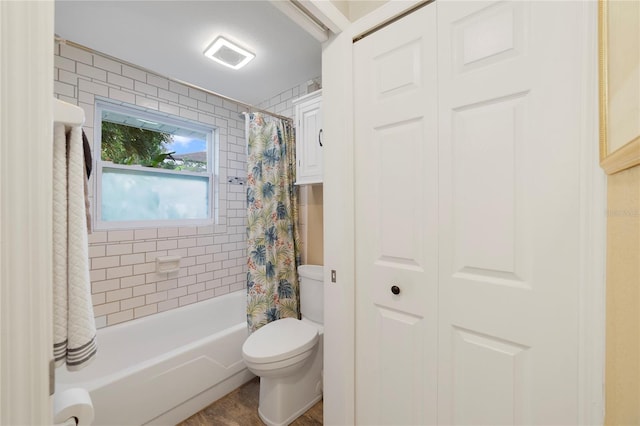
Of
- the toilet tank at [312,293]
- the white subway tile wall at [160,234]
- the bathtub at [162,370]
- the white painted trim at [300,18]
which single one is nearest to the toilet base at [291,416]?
the bathtub at [162,370]

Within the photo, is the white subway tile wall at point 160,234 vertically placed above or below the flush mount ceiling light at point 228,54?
below

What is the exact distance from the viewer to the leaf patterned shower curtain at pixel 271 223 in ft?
6.34

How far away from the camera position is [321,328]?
180 cm

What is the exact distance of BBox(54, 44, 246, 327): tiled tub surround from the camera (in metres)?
1.86

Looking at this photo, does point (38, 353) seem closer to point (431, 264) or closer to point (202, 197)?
point (431, 264)

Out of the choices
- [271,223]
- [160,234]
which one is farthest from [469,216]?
[160,234]

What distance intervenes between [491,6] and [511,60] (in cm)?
21

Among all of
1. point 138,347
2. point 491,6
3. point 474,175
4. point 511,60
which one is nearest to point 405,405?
point 474,175

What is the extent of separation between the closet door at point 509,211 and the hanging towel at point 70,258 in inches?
41.5

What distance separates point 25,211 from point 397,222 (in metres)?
1.05

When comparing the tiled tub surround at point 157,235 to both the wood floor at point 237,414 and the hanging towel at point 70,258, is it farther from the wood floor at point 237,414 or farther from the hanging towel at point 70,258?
the hanging towel at point 70,258

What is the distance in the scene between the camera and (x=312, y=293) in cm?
193

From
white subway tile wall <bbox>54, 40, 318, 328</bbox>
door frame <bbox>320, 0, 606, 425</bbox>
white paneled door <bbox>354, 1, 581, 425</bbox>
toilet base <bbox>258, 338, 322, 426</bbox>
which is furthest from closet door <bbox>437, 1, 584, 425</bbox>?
white subway tile wall <bbox>54, 40, 318, 328</bbox>

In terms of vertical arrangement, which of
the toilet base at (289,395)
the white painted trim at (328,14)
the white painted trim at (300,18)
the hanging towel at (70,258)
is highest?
the white painted trim at (328,14)
